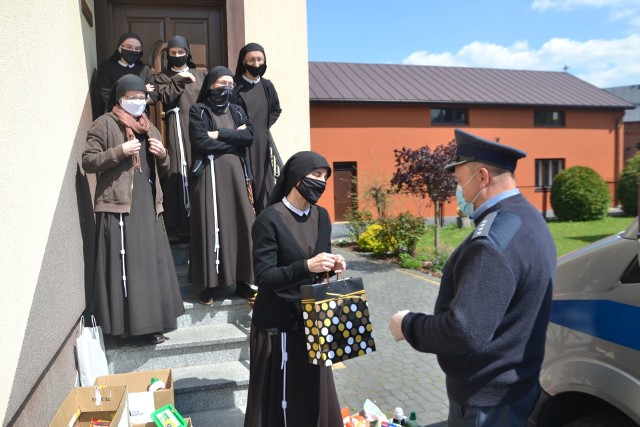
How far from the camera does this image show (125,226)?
432cm

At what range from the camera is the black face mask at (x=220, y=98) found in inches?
200

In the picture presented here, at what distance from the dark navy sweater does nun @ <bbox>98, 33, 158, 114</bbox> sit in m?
4.30

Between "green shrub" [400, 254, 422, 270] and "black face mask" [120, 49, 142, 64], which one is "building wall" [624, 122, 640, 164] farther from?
"black face mask" [120, 49, 142, 64]

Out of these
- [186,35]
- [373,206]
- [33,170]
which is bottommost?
[373,206]

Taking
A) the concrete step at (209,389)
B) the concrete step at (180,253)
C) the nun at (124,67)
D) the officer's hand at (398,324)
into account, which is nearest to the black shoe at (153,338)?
the concrete step at (209,389)

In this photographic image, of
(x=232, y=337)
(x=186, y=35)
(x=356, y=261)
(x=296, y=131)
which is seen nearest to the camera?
(x=232, y=337)

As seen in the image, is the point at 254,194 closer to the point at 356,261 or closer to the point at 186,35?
the point at 186,35

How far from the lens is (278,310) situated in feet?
10.3

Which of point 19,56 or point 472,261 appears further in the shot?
point 19,56

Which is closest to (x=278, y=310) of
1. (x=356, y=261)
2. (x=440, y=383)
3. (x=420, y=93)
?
(x=440, y=383)

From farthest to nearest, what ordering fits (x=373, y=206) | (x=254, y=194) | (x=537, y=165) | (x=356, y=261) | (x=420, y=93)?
(x=537, y=165), (x=420, y=93), (x=373, y=206), (x=356, y=261), (x=254, y=194)

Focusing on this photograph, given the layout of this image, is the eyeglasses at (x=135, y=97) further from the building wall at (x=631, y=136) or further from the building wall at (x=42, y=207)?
the building wall at (x=631, y=136)

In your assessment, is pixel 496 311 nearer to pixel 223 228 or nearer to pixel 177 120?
pixel 223 228

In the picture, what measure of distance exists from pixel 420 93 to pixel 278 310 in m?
21.7
